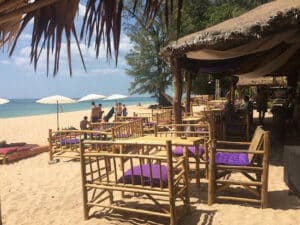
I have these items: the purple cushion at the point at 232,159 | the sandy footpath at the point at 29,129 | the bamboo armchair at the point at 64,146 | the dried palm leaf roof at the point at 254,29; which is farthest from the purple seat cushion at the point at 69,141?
the purple cushion at the point at 232,159

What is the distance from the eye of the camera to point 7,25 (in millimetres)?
1937

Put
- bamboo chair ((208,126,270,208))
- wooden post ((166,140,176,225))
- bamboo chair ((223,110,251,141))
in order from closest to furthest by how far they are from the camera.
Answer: wooden post ((166,140,176,225))
bamboo chair ((208,126,270,208))
bamboo chair ((223,110,251,141))

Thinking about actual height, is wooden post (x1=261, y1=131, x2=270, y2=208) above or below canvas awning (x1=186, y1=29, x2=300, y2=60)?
below

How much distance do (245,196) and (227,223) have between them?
3.13ft

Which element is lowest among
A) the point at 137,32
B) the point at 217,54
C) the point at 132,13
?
the point at 132,13

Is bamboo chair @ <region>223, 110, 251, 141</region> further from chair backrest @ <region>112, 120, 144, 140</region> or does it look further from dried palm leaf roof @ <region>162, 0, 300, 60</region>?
dried palm leaf roof @ <region>162, 0, 300, 60</region>

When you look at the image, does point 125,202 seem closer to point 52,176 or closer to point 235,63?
point 52,176

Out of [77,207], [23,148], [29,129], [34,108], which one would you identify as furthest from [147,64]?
[34,108]

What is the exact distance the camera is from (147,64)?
35562 millimetres

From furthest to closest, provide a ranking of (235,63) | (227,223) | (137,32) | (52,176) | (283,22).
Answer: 1. (137,32)
2. (235,63)
3. (52,176)
4. (283,22)
5. (227,223)

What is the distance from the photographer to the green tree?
3359 centimetres

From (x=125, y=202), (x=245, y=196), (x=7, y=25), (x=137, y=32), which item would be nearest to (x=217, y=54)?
(x=245, y=196)

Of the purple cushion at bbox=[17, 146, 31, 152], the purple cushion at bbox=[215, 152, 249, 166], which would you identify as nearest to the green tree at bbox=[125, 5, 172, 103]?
the purple cushion at bbox=[17, 146, 31, 152]

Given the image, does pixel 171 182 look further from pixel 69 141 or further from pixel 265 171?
pixel 69 141
